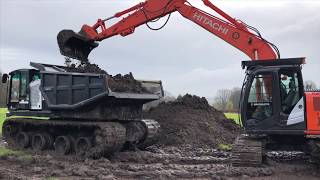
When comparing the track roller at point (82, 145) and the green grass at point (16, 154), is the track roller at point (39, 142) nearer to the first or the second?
the green grass at point (16, 154)

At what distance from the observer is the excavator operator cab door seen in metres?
14.3

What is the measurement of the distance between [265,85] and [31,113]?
7.37m

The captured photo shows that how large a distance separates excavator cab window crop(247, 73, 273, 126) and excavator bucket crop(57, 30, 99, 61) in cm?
646

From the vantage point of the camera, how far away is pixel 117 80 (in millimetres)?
13188

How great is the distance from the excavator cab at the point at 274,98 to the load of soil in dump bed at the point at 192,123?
4.85 m

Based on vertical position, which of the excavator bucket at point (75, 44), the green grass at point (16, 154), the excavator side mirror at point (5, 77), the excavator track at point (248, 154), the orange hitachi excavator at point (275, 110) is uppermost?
the excavator bucket at point (75, 44)

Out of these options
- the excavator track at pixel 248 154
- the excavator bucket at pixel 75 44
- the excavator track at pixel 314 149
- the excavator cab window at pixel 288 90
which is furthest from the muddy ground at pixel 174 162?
the excavator bucket at pixel 75 44

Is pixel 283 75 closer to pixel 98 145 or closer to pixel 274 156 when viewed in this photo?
pixel 274 156

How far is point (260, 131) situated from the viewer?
10.4 meters

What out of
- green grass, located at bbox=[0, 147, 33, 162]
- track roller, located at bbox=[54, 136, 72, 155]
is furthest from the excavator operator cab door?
track roller, located at bbox=[54, 136, 72, 155]

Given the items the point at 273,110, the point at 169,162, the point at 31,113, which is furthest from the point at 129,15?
the point at 273,110

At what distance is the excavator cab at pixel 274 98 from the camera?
33.6 ft

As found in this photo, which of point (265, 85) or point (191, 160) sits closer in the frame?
point (265, 85)

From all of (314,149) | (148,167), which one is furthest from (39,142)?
(314,149)
